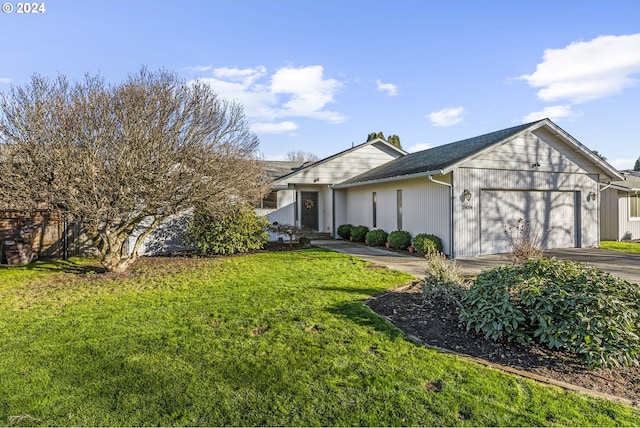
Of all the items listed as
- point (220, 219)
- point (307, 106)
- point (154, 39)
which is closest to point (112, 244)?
point (220, 219)

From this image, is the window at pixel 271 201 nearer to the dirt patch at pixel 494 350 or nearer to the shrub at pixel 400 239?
the shrub at pixel 400 239

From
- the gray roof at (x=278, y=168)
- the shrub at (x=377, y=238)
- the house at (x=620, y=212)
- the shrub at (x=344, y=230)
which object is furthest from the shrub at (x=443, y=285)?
the house at (x=620, y=212)

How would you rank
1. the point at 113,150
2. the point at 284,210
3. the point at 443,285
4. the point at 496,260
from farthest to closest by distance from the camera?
1. the point at 284,210
2. the point at 496,260
3. the point at 113,150
4. the point at 443,285

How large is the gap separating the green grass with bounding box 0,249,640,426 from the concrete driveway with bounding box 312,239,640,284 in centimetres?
377

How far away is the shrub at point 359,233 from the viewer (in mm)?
15852

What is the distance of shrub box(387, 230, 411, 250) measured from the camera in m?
13.1

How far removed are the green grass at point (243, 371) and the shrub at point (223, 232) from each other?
518 centimetres

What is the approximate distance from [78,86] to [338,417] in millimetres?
9454

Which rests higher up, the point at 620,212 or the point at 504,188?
the point at 504,188

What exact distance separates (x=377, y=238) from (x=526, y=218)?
5.32 metres

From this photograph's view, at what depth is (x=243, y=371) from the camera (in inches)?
144

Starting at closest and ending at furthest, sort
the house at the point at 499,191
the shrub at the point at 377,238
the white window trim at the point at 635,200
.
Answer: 1. the house at the point at 499,191
2. the shrub at the point at 377,238
3. the white window trim at the point at 635,200

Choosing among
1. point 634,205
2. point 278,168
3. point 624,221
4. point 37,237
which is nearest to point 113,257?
point 37,237

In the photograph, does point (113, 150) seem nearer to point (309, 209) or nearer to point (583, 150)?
point (309, 209)
